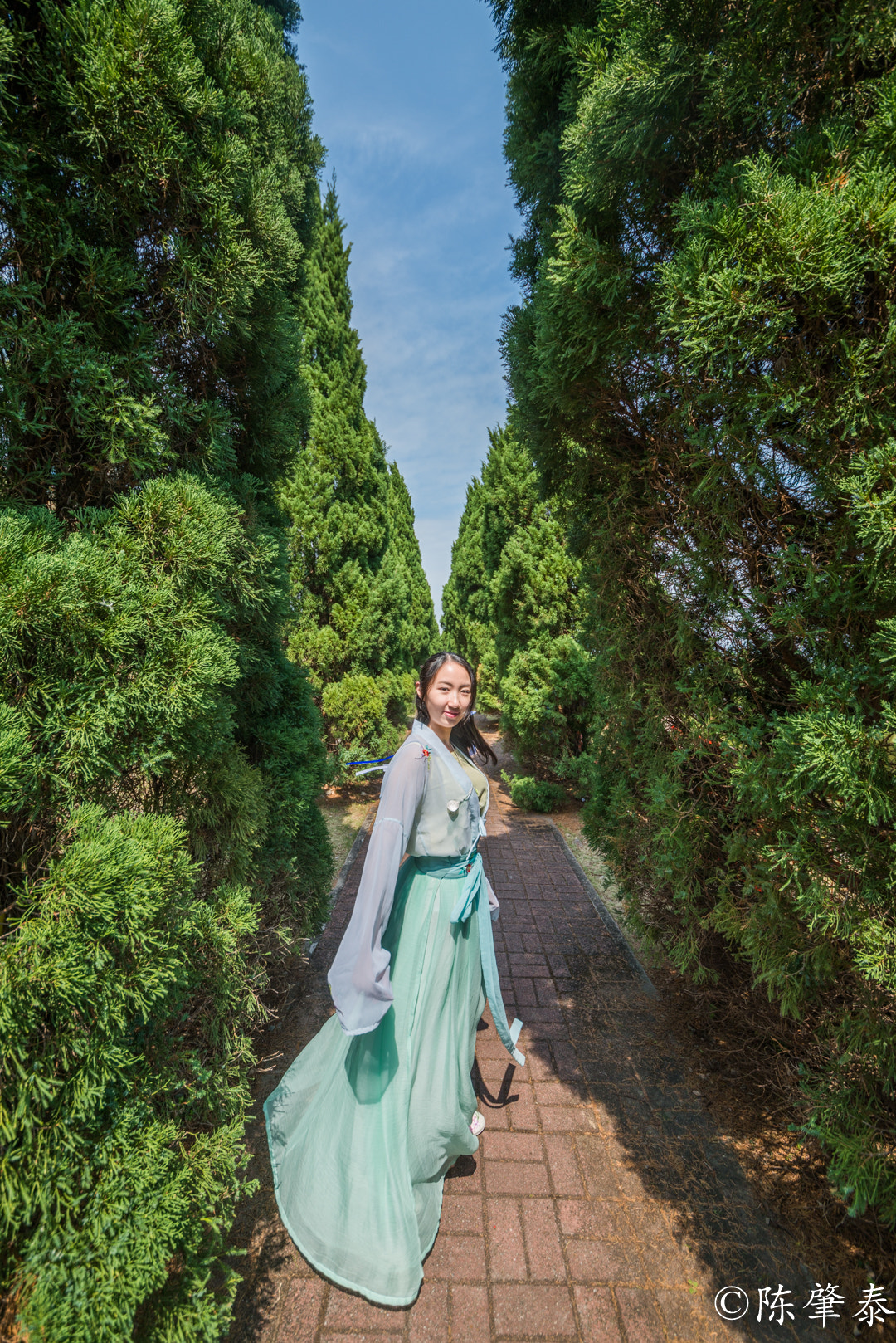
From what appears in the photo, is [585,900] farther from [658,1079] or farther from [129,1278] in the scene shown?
[129,1278]

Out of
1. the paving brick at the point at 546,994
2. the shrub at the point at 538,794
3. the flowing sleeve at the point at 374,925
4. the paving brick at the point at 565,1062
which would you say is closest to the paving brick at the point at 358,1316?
the flowing sleeve at the point at 374,925

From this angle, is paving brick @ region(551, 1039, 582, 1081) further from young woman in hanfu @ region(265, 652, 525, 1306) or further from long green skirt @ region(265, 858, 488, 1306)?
long green skirt @ region(265, 858, 488, 1306)

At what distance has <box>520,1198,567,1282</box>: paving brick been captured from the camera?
2.03m

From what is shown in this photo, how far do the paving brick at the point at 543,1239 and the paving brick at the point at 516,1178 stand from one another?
6 centimetres

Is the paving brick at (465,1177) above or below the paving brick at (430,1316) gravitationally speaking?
below

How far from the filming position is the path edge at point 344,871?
13.9ft

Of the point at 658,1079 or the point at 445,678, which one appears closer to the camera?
the point at 445,678

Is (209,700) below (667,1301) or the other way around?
the other way around

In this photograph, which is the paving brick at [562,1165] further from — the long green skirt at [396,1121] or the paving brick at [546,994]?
the paving brick at [546,994]

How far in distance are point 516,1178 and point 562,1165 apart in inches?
9.2

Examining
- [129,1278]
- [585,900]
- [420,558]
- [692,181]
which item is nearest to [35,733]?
[129,1278]

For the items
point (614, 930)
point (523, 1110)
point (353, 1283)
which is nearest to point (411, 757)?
point (353, 1283)

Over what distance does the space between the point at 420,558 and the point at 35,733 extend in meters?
20.5

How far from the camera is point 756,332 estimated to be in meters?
1.71
